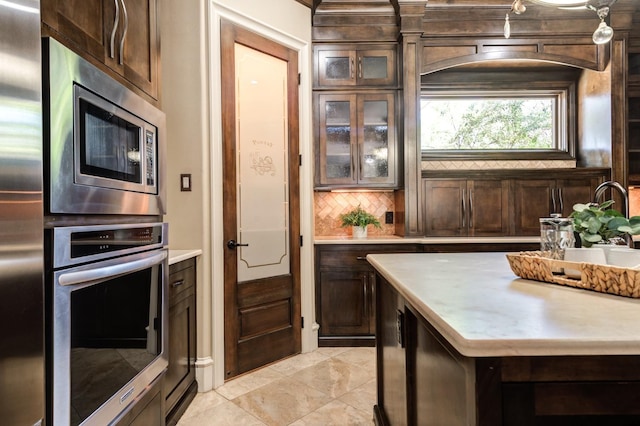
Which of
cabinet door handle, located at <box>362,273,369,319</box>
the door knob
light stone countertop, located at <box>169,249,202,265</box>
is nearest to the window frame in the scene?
cabinet door handle, located at <box>362,273,369,319</box>

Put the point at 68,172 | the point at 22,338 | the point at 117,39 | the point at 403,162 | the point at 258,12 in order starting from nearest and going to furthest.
→ the point at 22,338 → the point at 68,172 → the point at 117,39 → the point at 258,12 → the point at 403,162

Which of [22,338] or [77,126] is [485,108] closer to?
[77,126]

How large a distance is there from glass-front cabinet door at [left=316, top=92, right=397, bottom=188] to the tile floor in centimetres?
159

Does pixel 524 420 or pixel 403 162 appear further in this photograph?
pixel 403 162

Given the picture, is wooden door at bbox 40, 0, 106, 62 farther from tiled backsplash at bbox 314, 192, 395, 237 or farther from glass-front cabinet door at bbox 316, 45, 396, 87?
tiled backsplash at bbox 314, 192, 395, 237

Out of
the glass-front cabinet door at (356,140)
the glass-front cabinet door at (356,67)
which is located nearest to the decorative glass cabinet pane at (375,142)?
the glass-front cabinet door at (356,140)

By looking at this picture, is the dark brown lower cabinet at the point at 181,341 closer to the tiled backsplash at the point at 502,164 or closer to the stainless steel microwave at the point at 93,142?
the stainless steel microwave at the point at 93,142

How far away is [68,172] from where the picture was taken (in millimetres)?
1046

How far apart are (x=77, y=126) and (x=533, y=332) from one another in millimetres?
1275

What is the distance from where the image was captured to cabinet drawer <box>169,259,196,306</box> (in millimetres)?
2039

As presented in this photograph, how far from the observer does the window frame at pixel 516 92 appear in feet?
12.6

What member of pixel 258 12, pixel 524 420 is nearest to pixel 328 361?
pixel 524 420

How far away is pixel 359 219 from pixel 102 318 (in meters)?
2.56

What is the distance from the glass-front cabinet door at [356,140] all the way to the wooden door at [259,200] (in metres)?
0.48
